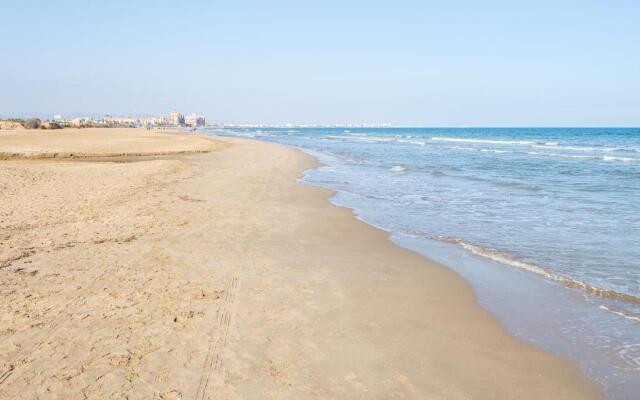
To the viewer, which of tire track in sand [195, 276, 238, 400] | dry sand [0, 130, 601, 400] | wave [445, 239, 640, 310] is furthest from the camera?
wave [445, 239, 640, 310]

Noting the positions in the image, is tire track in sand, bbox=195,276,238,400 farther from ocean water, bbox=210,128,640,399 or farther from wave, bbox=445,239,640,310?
wave, bbox=445,239,640,310

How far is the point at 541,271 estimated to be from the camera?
779 centimetres

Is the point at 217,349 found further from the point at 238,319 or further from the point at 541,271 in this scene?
the point at 541,271

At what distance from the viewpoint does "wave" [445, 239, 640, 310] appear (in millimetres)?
6648

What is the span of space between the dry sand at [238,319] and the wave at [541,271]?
138 centimetres

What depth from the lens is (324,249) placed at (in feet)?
29.4

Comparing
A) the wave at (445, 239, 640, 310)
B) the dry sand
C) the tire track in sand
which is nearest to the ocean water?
the wave at (445, 239, 640, 310)

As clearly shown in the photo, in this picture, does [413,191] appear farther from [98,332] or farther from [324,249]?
[98,332]

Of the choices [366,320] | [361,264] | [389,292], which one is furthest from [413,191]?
[366,320]

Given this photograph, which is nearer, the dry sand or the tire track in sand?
the tire track in sand

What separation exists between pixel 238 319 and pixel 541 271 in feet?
17.1

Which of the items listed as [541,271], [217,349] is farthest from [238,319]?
[541,271]

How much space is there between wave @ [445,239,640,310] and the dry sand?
1.38 m

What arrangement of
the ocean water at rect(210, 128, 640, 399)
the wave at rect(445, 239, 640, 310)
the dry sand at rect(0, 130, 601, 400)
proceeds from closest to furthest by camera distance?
the dry sand at rect(0, 130, 601, 400), the ocean water at rect(210, 128, 640, 399), the wave at rect(445, 239, 640, 310)
